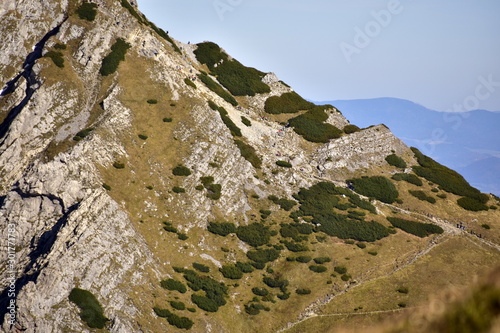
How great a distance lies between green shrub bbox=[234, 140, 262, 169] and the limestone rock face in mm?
1408

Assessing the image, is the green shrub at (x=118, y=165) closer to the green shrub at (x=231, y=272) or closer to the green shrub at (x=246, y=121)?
the green shrub at (x=231, y=272)

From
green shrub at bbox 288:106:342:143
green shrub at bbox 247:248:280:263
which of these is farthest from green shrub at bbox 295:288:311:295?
green shrub at bbox 288:106:342:143

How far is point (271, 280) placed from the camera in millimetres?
62531

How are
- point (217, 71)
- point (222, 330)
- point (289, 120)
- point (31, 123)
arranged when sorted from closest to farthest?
point (222, 330) → point (31, 123) → point (289, 120) → point (217, 71)

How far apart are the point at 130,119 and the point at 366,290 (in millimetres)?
50891

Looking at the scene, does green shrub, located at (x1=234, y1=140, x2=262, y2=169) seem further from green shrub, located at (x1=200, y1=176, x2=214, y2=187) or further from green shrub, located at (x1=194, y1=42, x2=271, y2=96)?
green shrub, located at (x1=194, y1=42, x2=271, y2=96)

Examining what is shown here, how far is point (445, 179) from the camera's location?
94.2m

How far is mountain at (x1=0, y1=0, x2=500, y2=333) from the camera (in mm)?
53281

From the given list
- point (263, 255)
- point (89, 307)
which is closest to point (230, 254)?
point (263, 255)

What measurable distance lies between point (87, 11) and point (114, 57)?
14.2 meters

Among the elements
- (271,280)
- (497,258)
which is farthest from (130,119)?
(497,258)

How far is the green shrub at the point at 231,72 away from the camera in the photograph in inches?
4361

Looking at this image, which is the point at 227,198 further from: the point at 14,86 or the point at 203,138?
the point at 14,86

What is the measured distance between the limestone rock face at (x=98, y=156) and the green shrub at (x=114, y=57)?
1430mm
